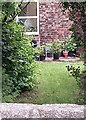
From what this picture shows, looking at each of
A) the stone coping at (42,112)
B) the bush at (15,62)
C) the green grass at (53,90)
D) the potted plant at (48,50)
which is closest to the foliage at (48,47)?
the potted plant at (48,50)

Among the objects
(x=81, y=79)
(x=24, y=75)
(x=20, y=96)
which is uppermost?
(x=81, y=79)

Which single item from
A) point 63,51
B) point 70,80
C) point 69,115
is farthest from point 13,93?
point 63,51

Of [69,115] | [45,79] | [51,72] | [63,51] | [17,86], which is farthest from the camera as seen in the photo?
[63,51]

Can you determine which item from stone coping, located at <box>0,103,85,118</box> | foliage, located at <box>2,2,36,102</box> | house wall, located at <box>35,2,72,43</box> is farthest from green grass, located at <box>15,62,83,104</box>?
house wall, located at <box>35,2,72,43</box>

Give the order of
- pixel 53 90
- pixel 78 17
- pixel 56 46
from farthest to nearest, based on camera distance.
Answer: pixel 56 46 < pixel 53 90 < pixel 78 17

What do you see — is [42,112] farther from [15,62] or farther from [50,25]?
[50,25]

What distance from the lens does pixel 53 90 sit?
377 cm

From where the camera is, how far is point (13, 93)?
3.44m

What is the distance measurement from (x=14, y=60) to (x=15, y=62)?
0.06 metres

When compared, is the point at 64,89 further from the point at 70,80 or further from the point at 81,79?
the point at 81,79

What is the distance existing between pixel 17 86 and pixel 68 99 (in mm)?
675

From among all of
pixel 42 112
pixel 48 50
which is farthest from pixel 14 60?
pixel 48 50

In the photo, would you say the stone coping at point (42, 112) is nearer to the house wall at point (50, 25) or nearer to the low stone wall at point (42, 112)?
the low stone wall at point (42, 112)

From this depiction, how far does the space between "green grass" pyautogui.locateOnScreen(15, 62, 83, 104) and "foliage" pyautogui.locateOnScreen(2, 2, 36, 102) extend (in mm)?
134
